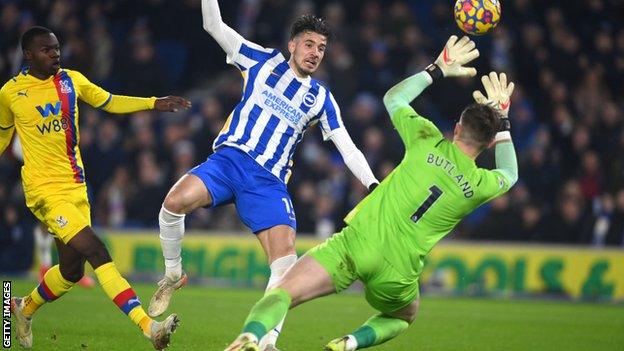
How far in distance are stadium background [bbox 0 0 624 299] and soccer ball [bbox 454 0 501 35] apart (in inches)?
345

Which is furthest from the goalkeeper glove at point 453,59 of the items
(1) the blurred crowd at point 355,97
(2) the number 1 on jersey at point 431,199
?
(1) the blurred crowd at point 355,97

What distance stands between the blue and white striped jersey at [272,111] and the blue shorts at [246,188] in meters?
0.09

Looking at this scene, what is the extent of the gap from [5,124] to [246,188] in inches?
85.0

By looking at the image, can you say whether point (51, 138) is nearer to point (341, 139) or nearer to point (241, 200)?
point (241, 200)

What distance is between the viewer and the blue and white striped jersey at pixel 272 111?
868 centimetres

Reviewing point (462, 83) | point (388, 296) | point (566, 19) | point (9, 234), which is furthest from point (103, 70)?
point (388, 296)

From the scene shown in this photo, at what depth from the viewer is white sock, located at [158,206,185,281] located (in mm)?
8550

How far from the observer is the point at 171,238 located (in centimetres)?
872

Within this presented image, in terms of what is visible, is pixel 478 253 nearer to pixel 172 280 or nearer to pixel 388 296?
pixel 172 280

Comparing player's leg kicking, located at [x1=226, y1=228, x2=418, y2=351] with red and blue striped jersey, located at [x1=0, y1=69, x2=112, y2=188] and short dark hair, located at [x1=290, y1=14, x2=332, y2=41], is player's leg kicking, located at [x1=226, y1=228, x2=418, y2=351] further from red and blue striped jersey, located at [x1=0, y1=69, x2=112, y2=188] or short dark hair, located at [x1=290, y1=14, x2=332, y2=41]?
red and blue striped jersey, located at [x1=0, y1=69, x2=112, y2=188]

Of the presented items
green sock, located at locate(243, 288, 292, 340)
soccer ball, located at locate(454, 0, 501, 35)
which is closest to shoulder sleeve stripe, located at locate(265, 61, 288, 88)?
soccer ball, located at locate(454, 0, 501, 35)

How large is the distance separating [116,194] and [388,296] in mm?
11977

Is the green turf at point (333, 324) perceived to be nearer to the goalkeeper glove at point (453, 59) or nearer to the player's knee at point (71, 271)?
the player's knee at point (71, 271)

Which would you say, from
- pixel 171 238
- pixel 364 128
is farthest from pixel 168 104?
pixel 364 128
